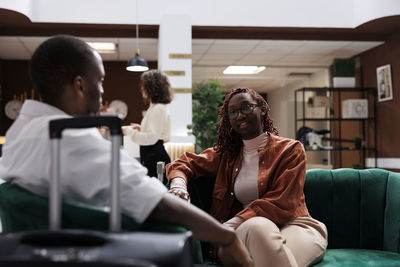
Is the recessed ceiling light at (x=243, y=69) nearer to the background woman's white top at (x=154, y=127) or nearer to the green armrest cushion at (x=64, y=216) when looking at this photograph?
the background woman's white top at (x=154, y=127)

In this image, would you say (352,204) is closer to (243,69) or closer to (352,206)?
(352,206)

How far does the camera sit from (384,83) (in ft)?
23.5

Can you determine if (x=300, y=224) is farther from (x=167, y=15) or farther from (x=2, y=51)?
(x=2, y=51)

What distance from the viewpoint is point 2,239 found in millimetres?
834

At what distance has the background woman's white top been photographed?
375 centimetres

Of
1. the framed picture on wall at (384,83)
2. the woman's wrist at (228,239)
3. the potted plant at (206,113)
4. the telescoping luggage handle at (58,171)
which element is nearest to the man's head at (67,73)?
the telescoping luggage handle at (58,171)

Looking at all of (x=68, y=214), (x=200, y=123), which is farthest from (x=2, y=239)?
(x=200, y=123)

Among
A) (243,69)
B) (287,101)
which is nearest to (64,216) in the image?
(243,69)

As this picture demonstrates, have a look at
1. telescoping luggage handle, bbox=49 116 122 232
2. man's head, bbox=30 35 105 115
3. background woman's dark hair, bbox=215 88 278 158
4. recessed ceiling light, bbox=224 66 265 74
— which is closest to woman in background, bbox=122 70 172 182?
background woman's dark hair, bbox=215 88 278 158

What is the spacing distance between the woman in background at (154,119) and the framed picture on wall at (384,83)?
15.6 ft

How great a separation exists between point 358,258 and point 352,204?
331 mm

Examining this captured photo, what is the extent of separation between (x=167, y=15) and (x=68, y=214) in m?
5.69

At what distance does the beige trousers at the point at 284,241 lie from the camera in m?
1.62

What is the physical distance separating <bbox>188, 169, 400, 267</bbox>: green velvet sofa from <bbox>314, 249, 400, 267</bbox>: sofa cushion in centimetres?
5
